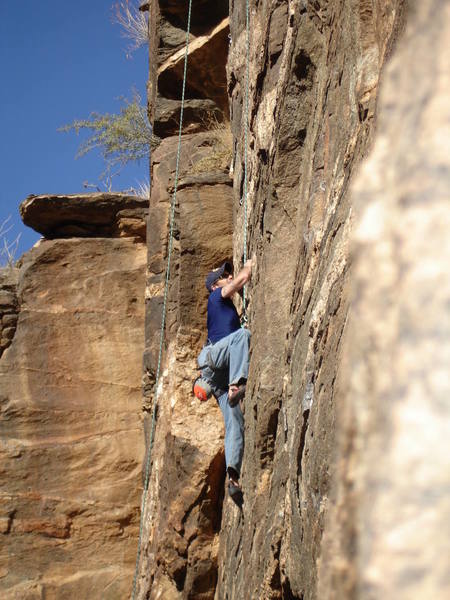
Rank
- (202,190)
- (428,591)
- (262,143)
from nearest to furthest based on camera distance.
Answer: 1. (428,591)
2. (262,143)
3. (202,190)

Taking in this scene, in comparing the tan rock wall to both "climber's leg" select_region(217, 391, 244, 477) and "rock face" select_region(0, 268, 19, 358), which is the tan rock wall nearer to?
"climber's leg" select_region(217, 391, 244, 477)

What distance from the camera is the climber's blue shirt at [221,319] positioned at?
23.7ft

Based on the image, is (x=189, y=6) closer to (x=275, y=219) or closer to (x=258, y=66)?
(x=258, y=66)

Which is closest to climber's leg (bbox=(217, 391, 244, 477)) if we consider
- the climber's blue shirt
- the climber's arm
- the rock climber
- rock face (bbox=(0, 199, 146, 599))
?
the rock climber

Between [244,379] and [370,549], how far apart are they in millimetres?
6093

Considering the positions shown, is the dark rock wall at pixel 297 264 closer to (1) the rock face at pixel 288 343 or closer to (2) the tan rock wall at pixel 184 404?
(1) the rock face at pixel 288 343

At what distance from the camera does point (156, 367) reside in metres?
10.2

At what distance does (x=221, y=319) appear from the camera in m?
7.25

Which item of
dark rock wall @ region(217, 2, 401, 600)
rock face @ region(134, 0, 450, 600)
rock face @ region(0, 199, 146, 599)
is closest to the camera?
rock face @ region(134, 0, 450, 600)

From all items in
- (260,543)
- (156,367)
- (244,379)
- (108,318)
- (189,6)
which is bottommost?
(260,543)

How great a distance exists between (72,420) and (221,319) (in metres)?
4.59

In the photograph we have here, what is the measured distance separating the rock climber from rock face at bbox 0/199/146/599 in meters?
3.99

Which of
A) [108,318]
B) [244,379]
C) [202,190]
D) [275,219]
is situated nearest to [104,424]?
[108,318]

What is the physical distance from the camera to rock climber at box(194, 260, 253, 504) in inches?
270
